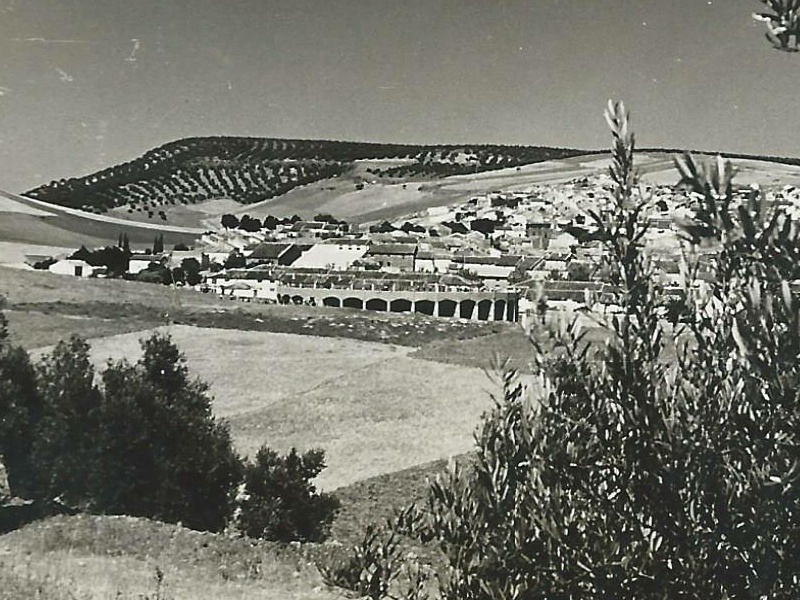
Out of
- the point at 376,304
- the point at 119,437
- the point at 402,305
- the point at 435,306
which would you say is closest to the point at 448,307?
the point at 435,306

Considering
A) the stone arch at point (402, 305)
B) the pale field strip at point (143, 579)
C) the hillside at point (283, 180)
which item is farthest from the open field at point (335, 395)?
the hillside at point (283, 180)

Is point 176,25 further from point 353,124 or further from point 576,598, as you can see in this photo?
point 576,598

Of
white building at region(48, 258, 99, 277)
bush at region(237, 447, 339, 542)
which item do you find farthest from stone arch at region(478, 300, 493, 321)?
white building at region(48, 258, 99, 277)

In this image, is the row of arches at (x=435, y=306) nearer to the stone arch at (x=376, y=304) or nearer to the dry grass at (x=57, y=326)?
the stone arch at (x=376, y=304)

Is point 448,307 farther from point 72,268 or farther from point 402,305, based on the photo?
point 72,268

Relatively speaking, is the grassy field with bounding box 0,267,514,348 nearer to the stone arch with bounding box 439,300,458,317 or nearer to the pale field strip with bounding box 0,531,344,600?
the stone arch with bounding box 439,300,458,317

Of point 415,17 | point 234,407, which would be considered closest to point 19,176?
point 234,407
